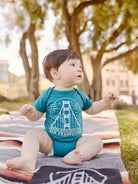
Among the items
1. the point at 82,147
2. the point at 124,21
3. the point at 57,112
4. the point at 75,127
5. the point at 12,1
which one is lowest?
the point at 82,147

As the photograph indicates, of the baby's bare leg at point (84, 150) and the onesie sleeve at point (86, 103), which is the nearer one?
the baby's bare leg at point (84, 150)

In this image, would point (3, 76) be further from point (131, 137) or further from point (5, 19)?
point (131, 137)

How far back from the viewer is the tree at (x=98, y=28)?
→ 22.2 ft

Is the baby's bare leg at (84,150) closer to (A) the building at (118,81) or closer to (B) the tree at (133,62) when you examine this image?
(B) the tree at (133,62)

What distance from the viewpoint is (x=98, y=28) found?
725cm

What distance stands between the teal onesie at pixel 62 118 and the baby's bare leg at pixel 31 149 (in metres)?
0.06

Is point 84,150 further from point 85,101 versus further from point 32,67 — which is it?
point 32,67

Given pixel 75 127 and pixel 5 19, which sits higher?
pixel 5 19

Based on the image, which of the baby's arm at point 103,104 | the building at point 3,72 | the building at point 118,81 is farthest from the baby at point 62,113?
the building at point 118,81

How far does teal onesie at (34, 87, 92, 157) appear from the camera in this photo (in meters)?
1.38

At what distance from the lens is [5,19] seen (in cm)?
877

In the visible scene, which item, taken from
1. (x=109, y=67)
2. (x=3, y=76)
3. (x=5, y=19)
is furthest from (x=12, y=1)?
(x=109, y=67)

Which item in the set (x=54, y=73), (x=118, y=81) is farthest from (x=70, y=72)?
(x=118, y=81)

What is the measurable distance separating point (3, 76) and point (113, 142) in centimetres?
1782
